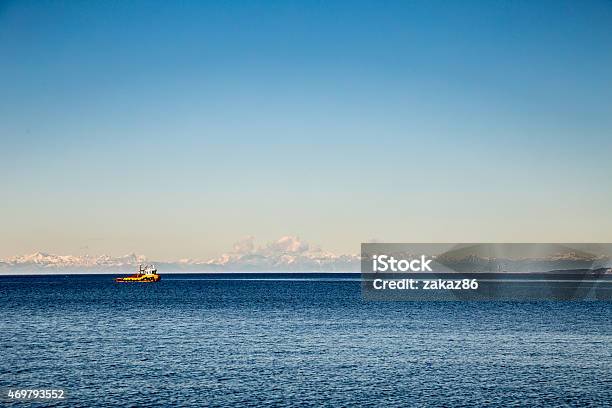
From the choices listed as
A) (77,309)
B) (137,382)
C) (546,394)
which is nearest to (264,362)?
(137,382)

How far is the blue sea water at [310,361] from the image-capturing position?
4694 cm

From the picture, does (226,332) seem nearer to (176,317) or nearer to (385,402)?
(176,317)

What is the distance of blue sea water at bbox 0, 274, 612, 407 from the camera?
46.9 meters

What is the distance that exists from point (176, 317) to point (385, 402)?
68463mm

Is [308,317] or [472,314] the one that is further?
[472,314]

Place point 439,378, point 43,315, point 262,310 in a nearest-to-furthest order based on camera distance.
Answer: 1. point 439,378
2. point 43,315
3. point 262,310

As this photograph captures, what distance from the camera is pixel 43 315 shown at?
111 m

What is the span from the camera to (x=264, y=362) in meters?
60.0

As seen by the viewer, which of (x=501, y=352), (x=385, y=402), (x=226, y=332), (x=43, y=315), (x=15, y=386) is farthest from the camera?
(x=43, y=315)

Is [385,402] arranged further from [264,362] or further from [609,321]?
[609,321]

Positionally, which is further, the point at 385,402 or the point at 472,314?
the point at 472,314

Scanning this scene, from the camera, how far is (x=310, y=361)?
198 ft

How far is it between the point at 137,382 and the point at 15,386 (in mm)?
8988

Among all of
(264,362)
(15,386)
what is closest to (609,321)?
(264,362)
